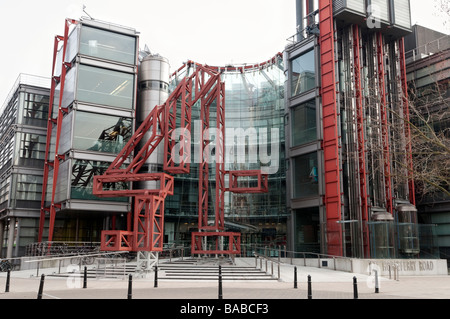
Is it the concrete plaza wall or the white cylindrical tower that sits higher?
the white cylindrical tower

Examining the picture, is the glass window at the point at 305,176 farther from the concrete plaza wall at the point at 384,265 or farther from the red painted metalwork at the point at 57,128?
the red painted metalwork at the point at 57,128

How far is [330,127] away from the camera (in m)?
38.6

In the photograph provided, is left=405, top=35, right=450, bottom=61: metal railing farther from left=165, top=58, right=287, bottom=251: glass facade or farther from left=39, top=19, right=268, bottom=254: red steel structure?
left=39, top=19, right=268, bottom=254: red steel structure

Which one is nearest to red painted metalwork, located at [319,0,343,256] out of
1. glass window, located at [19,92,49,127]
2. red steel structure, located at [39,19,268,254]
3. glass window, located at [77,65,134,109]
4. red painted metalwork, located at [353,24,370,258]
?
red painted metalwork, located at [353,24,370,258]

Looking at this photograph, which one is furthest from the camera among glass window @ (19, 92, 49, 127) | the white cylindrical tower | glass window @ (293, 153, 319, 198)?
glass window @ (19, 92, 49, 127)

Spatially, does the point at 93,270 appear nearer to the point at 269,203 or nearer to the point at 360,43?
the point at 269,203

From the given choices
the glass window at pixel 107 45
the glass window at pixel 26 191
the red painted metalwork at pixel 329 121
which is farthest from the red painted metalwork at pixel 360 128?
the glass window at pixel 26 191

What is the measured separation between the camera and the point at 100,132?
41656 mm

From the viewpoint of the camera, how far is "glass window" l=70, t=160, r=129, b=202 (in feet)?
130

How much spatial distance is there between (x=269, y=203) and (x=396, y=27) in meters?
20.8

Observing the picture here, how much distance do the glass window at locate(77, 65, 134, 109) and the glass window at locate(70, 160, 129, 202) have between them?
5.61 m

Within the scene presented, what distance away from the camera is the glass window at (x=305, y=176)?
39772mm

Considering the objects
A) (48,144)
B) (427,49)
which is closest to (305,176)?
(427,49)
